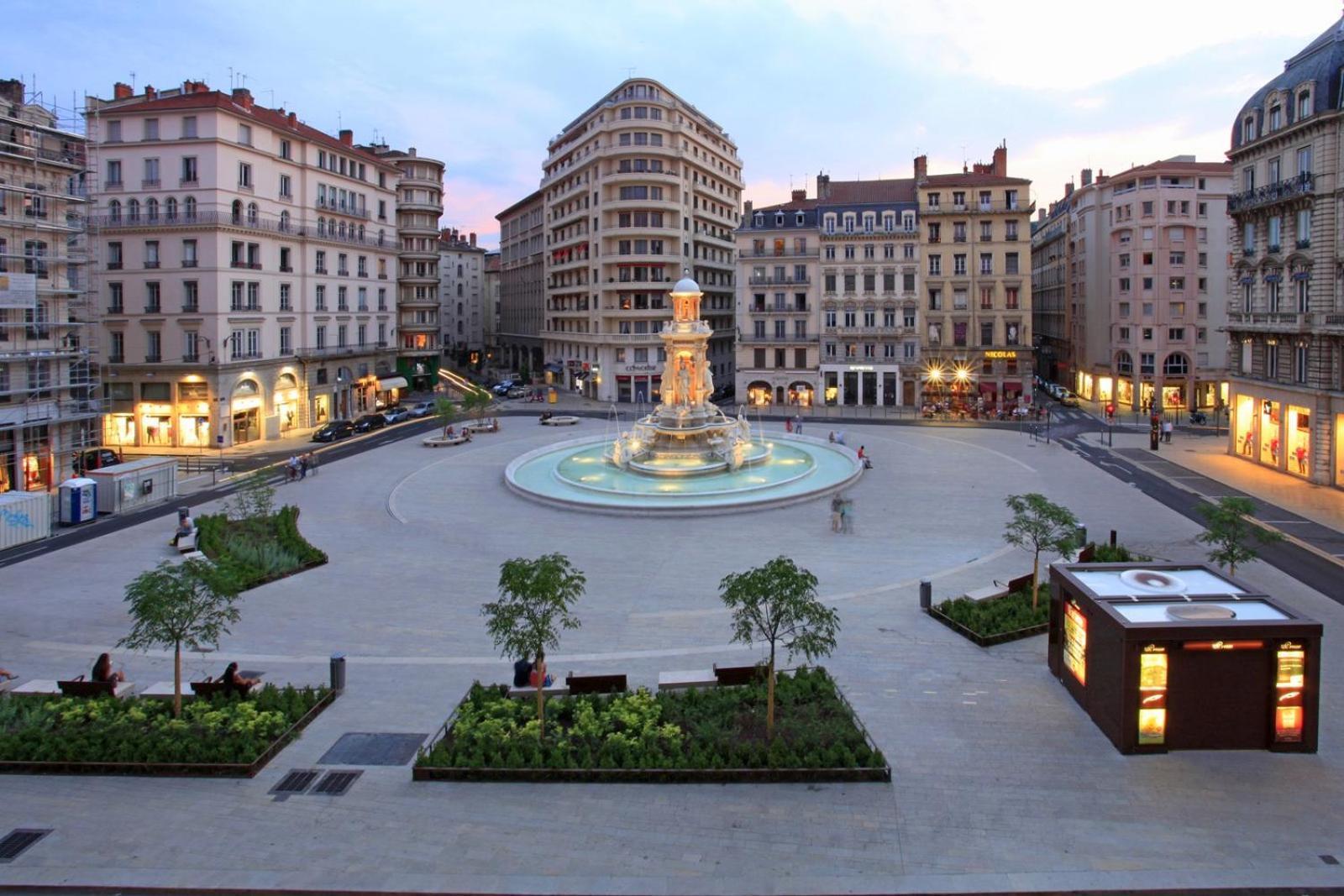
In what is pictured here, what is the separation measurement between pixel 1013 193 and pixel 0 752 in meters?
83.7

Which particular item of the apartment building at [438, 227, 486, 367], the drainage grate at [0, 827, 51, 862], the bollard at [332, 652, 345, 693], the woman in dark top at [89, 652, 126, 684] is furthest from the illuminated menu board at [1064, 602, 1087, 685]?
the apartment building at [438, 227, 486, 367]

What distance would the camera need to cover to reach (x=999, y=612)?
2633 cm

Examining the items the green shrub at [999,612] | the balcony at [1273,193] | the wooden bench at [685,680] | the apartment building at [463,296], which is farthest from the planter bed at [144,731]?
the apartment building at [463,296]

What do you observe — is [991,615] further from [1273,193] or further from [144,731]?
[1273,193]

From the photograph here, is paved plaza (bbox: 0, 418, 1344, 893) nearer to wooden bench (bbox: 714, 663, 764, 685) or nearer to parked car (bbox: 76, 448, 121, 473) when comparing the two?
wooden bench (bbox: 714, 663, 764, 685)

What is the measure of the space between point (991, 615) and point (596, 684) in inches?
435

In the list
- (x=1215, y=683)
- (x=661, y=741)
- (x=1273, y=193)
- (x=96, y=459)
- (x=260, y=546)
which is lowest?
(x=661, y=741)

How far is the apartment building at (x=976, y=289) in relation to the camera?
86188 mm

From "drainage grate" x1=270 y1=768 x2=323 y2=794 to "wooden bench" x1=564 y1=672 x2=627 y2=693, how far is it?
208 inches

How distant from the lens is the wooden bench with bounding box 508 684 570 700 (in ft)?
68.9

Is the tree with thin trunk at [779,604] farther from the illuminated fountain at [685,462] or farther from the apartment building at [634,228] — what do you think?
the apartment building at [634,228]

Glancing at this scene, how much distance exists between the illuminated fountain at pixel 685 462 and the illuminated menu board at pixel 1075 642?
21.8m

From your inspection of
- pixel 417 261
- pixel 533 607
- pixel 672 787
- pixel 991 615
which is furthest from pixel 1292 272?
pixel 417 261

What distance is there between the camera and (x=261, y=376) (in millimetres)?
69438
